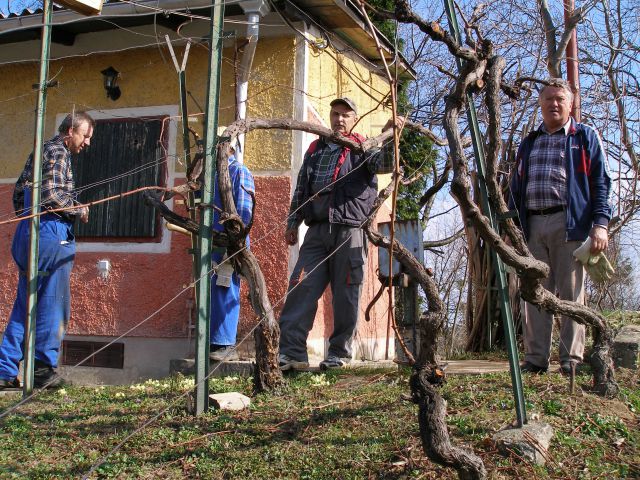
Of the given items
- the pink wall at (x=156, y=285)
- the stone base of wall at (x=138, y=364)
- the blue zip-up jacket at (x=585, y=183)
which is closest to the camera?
the blue zip-up jacket at (x=585, y=183)

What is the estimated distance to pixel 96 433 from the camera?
3873mm

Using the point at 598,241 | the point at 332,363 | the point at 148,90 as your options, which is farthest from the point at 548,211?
the point at 148,90

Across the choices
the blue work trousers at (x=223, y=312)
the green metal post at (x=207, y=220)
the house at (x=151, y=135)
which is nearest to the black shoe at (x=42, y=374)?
the blue work trousers at (x=223, y=312)

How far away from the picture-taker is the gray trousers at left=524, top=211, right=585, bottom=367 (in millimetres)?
4773

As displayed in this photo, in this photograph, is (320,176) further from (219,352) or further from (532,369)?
(532,369)

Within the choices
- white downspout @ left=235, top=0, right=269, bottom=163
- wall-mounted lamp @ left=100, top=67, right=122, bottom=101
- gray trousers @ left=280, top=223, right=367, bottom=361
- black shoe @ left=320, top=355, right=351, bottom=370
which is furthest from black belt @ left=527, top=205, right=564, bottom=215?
wall-mounted lamp @ left=100, top=67, right=122, bottom=101

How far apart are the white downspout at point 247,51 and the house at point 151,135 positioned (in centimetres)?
1

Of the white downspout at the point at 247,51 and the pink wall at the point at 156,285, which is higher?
the white downspout at the point at 247,51

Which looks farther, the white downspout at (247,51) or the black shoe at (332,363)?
the white downspout at (247,51)

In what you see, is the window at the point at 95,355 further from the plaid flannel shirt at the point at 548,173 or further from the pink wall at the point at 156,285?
the plaid flannel shirt at the point at 548,173

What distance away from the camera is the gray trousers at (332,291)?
17.8ft

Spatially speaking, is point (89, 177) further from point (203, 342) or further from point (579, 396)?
point (579, 396)

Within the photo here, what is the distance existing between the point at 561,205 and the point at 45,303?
12.5 ft

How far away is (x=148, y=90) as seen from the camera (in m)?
7.24
